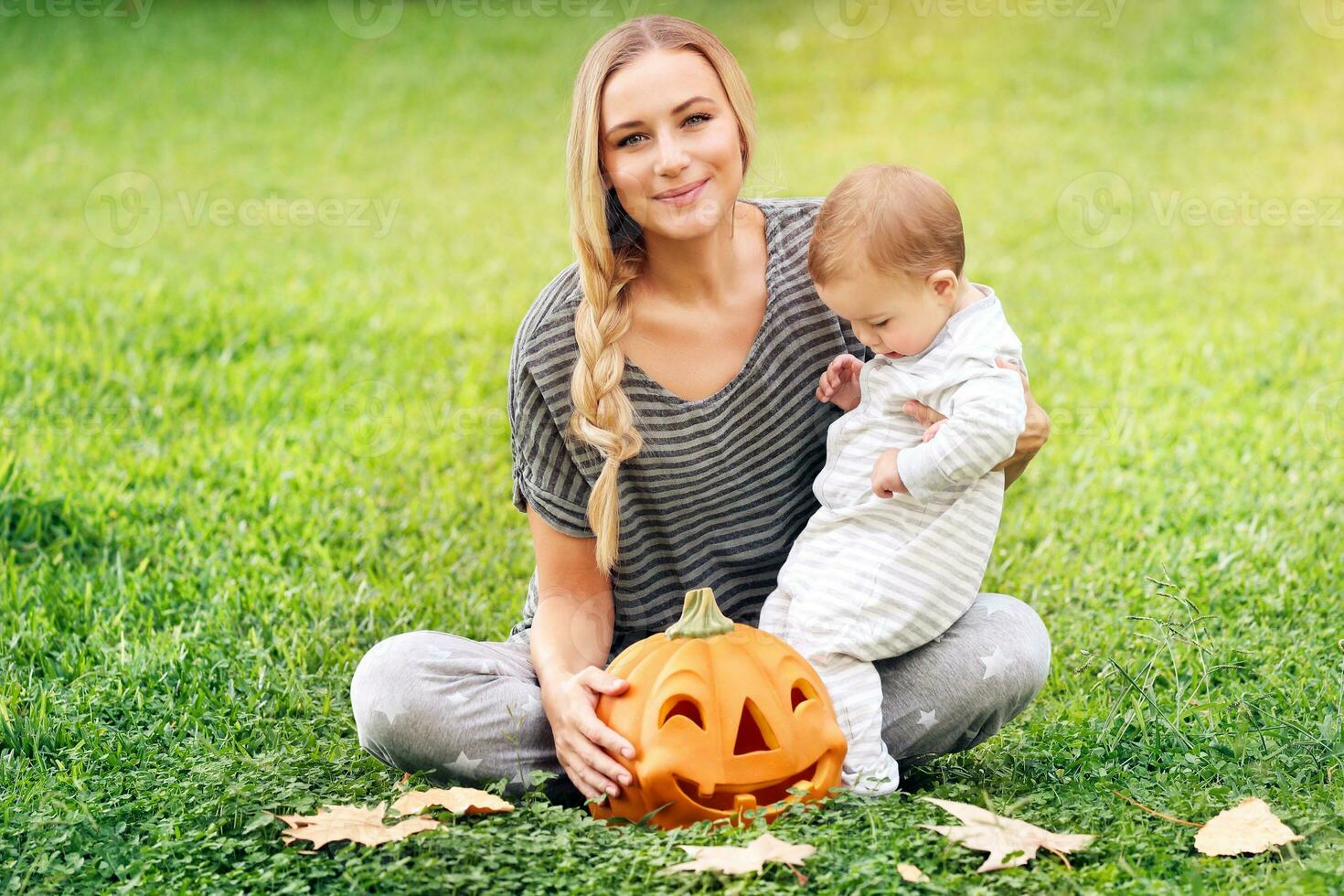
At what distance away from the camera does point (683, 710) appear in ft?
8.89

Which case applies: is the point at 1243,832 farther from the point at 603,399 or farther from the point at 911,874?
the point at 603,399

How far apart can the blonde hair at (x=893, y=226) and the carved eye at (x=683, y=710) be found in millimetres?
863

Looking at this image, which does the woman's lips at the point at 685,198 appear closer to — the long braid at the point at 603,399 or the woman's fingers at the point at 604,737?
the long braid at the point at 603,399

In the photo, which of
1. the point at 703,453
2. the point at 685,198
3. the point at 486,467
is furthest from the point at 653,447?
the point at 486,467

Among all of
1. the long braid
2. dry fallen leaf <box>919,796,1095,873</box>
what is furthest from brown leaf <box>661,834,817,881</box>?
the long braid

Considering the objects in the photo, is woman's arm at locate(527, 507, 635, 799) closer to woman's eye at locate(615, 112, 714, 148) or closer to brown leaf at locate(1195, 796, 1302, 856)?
woman's eye at locate(615, 112, 714, 148)

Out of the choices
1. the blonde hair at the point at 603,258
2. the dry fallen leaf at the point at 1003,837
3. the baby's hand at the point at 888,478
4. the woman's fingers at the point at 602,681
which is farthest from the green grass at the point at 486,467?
the baby's hand at the point at 888,478

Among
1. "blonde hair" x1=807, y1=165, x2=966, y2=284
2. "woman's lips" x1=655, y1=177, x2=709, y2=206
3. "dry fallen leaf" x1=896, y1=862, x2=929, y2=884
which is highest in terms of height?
"woman's lips" x1=655, y1=177, x2=709, y2=206

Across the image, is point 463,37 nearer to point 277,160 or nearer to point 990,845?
point 277,160

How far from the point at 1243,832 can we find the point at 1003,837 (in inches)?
16.9

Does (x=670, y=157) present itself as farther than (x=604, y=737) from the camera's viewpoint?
Yes

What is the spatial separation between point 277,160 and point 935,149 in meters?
5.12

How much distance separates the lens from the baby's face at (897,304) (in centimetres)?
272

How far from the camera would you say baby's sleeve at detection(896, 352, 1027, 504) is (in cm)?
263
